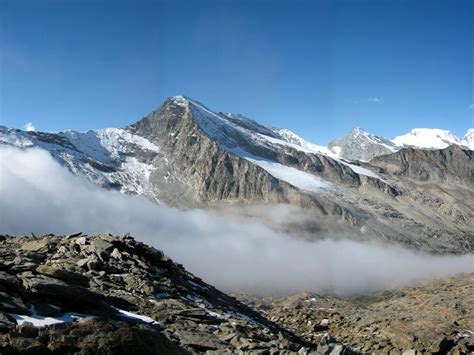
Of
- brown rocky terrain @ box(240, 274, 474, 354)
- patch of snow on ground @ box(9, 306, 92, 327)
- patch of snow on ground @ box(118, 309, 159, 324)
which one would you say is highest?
brown rocky terrain @ box(240, 274, 474, 354)

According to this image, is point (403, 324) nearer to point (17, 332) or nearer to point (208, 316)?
point (208, 316)

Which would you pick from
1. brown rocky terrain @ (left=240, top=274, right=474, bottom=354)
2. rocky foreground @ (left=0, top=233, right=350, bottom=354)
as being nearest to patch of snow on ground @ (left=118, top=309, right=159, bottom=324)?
rocky foreground @ (left=0, top=233, right=350, bottom=354)

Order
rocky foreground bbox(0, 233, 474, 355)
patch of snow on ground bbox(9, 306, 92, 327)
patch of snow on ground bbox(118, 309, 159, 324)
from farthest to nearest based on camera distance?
patch of snow on ground bbox(118, 309, 159, 324), patch of snow on ground bbox(9, 306, 92, 327), rocky foreground bbox(0, 233, 474, 355)

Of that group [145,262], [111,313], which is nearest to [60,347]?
[111,313]

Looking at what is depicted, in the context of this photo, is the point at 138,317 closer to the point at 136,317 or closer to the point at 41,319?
the point at 136,317

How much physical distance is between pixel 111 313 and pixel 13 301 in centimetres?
542

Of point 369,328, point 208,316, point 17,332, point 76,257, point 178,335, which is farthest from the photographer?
point 369,328

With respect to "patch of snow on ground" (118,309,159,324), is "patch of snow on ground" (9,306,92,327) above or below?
below

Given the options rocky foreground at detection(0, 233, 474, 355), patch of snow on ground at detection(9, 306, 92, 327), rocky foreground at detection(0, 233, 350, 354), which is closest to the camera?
rocky foreground at detection(0, 233, 350, 354)

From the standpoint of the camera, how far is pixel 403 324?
40625 mm

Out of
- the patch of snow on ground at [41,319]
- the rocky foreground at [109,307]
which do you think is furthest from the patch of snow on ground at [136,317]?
the patch of snow on ground at [41,319]

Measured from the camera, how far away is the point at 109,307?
2634 cm

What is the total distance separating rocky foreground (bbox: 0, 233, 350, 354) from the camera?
18781 millimetres

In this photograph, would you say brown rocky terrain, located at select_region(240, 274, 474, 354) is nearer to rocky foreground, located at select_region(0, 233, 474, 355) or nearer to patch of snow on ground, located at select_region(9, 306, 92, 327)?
rocky foreground, located at select_region(0, 233, 474, 355)
